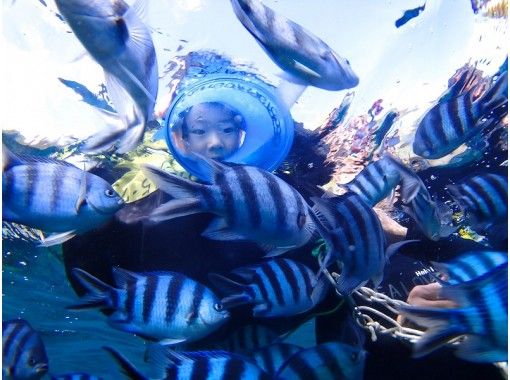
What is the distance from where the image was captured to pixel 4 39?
566 centimetres

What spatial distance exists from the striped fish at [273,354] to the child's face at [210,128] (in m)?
2.38

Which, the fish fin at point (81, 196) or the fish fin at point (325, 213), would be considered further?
the fish fin at point (81, 196)

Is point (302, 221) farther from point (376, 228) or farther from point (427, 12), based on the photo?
point (427, 12)

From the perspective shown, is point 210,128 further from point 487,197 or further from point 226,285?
point 487,197

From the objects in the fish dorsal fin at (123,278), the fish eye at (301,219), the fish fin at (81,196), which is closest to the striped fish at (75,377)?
the fish dorsal fin at (123,278)

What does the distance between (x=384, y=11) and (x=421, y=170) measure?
261 centimetres

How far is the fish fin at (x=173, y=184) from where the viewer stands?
10.1 feet

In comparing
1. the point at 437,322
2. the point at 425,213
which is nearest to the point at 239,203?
the point at 437,322

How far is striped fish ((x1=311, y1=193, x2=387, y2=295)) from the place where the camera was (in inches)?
129

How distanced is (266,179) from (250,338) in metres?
3.33

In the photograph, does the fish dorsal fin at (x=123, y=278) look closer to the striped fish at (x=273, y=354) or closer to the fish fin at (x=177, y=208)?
the fish fin at (x=177, y=208)

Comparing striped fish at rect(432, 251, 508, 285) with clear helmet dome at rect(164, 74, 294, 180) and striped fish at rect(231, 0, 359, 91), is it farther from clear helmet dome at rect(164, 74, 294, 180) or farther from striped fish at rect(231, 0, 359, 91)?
clear helmet dome at rect(164, 74, 294, 180)

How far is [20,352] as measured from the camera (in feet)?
16.4

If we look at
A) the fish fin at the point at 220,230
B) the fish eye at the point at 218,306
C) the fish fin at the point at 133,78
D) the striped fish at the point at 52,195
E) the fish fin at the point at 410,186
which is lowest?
the fish eye at the point at 218,306
